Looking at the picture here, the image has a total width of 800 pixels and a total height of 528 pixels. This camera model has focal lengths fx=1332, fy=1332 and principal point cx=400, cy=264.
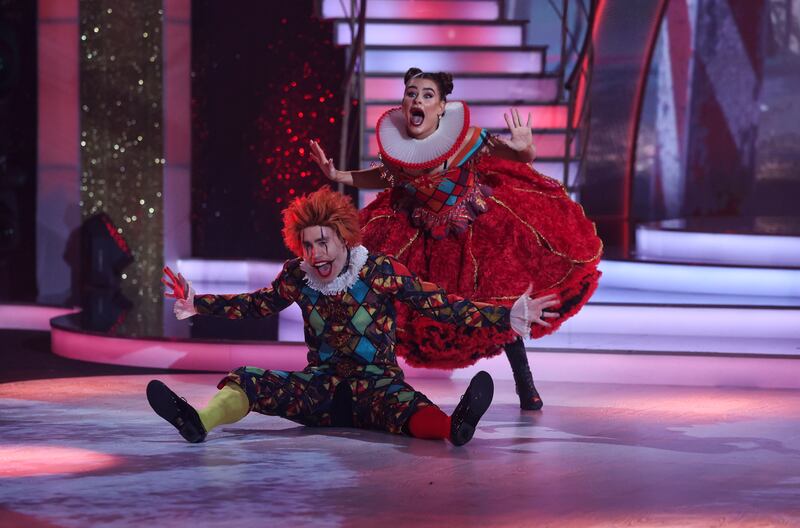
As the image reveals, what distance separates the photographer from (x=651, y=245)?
8461mm

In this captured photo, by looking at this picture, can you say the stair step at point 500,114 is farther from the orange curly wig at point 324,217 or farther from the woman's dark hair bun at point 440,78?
the orange curly wig at point 324,217

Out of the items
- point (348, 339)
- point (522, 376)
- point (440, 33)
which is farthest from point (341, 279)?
point (440, 33)

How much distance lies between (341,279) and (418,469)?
2.56ft

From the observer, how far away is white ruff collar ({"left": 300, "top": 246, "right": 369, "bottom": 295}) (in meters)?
4.18

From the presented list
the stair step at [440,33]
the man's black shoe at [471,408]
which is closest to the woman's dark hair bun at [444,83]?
the man's black shoe at [471,408]

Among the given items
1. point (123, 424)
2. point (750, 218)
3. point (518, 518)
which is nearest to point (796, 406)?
point (518, 518)

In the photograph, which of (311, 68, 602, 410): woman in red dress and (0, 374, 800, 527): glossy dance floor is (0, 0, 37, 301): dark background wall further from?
(311, 68, 602, 410): woman in red dress

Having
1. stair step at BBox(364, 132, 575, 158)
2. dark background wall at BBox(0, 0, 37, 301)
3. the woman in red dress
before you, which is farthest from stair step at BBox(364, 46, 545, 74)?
the woman in red dress

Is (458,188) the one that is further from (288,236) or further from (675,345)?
(675,345)

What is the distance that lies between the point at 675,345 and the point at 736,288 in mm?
1495

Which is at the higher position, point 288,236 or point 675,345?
point 288,236

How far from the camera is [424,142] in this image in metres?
4.48

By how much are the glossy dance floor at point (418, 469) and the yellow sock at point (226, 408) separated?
71 millimetres

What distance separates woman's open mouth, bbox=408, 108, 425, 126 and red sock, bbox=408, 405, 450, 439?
0.98 meters
